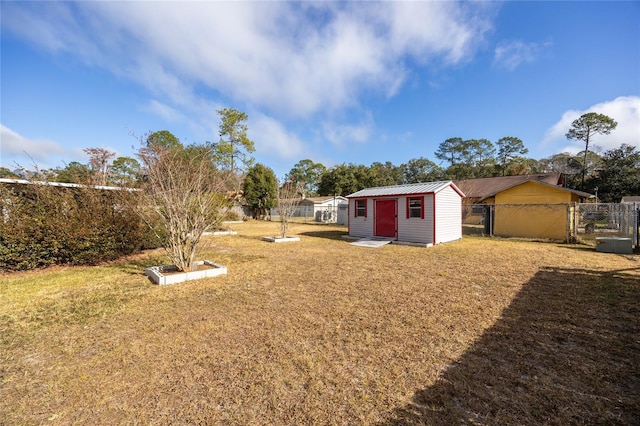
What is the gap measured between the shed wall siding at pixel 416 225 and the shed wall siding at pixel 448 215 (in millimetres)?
296

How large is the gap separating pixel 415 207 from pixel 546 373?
32.1ft

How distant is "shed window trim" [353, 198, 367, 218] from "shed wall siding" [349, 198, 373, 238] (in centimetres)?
13

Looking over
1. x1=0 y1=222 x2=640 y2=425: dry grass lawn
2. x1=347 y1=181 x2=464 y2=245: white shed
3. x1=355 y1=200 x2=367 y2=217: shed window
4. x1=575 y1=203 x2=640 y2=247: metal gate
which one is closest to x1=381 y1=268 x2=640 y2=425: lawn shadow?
x1=0 y1=222 x2=640 y2=425: dry grass lawn

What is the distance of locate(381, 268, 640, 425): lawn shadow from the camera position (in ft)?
7.04

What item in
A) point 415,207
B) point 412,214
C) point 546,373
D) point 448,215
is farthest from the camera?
point 448,215

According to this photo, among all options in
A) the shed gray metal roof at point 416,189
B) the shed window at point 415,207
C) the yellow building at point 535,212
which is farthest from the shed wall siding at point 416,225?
the yellow building at point 535,212

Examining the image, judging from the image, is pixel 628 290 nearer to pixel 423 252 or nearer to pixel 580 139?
pixel 423 252

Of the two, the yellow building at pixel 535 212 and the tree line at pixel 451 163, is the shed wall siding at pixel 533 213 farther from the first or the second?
the tree line at pixel 451 163

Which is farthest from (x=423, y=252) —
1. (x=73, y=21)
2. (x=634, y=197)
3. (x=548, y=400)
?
(x=634, y=197)

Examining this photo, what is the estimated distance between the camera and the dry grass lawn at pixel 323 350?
2236mm

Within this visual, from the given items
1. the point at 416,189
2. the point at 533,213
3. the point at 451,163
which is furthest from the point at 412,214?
the point at 451,163

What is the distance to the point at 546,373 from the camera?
2689 millimetres

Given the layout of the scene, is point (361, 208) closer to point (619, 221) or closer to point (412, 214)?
point (412, 214)

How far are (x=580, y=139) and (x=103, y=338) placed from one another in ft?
157
